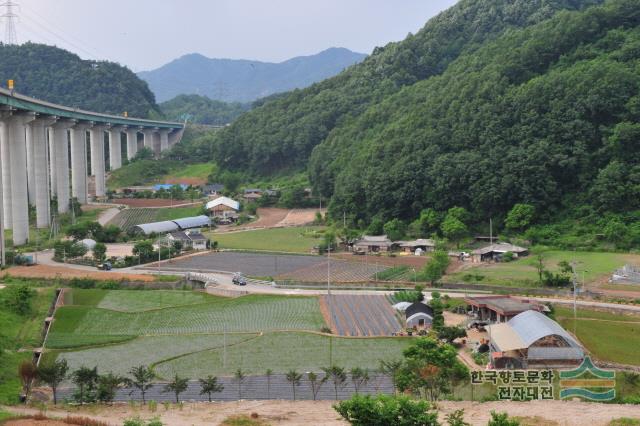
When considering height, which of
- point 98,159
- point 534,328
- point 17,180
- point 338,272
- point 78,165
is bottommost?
point 338,272

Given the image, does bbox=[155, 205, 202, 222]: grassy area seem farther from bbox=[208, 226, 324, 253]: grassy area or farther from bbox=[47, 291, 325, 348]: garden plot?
bbox=[47, 291, 325, 348]: garden plot

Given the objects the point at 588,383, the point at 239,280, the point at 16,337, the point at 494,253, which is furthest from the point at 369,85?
the point at 588,383

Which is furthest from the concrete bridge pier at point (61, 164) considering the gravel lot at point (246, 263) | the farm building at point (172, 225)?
the gravel lot at point (246, 263)

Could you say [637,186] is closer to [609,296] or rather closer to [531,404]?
[609,296]

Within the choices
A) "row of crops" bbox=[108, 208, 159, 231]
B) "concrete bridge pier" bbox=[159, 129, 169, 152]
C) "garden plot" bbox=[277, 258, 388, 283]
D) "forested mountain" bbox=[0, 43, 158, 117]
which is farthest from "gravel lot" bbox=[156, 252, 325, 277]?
"forested mountain" bbox=[0, 43, 158, 117]

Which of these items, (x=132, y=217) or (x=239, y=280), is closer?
(x=239, y=280)

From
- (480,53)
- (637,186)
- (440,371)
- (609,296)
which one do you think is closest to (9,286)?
(440,371)

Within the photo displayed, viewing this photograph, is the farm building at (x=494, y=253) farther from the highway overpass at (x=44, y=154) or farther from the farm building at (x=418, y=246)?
the highway overpass at (x=44, y=154)

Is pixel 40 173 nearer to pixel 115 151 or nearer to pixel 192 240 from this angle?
pixel 192 240
